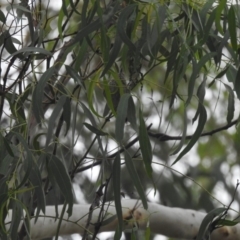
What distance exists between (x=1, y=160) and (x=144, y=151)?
241 millimetres

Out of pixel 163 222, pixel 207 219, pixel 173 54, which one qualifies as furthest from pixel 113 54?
pixel 163 222

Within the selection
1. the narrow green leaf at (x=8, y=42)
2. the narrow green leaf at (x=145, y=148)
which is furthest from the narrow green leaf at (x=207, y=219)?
the narrow green leaf at (x=8, y=42)

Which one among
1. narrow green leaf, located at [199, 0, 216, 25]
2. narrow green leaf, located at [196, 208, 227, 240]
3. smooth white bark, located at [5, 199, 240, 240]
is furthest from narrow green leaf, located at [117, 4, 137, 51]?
smooth white bark, located at [5, 199, 240, 240]

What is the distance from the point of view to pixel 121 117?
113 centimetres

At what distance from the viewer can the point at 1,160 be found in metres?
1.21

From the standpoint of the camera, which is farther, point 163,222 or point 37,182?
point 163,222

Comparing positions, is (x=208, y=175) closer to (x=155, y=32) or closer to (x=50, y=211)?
(x=50, y=211)

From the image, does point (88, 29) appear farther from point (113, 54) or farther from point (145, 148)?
point (145, 148)

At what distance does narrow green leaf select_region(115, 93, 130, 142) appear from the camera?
1118 millimetres

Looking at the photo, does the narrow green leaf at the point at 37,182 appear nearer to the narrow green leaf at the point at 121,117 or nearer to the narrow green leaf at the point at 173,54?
the narrow green leaf at the point at 121,117

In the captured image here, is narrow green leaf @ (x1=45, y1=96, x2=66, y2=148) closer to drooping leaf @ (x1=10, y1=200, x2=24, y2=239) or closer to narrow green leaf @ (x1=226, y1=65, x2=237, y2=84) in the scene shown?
drooping leaf @ (x1=10, y1=200, x2=24, y2=239)

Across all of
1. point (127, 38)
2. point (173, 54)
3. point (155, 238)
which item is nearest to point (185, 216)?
point (173, 54)

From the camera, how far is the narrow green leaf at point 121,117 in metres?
1.12

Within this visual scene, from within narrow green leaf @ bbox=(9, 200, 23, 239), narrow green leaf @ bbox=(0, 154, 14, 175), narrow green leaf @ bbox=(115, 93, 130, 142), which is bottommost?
narrow green leaf @ bbox=(9, 200, 23, 239)
